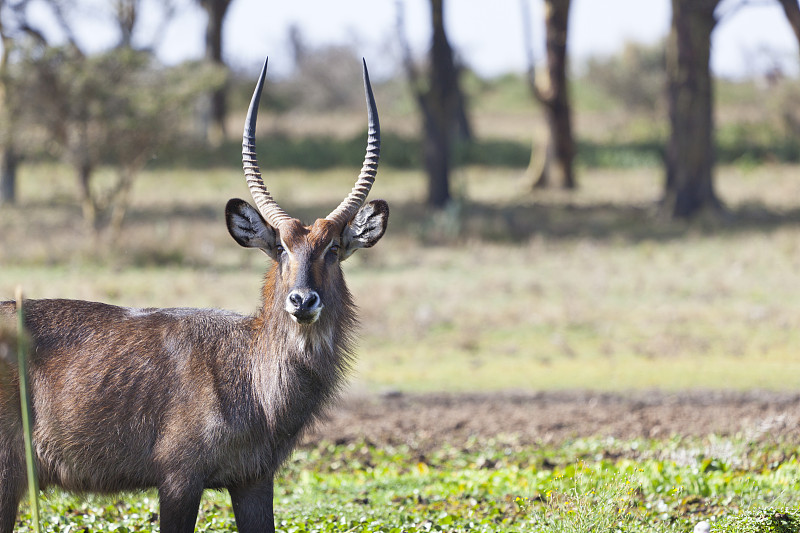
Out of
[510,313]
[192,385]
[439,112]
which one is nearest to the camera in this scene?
[192,385]

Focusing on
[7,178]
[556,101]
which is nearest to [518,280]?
[556,101]

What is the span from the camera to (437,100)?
2273 centimetres

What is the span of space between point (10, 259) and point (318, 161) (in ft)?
46.4

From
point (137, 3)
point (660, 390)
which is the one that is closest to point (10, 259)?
point (660, 390)

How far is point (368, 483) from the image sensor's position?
23.9ft

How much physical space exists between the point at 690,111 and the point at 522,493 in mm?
15533

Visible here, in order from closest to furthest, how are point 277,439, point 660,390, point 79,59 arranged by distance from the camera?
1. point 277,439
2. point 660,390
3. point 79,59

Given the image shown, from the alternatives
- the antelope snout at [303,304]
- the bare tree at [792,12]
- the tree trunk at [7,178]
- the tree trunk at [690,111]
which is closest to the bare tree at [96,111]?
the tree trunk at [7,178]

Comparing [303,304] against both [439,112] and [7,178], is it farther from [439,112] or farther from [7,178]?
[7,178]

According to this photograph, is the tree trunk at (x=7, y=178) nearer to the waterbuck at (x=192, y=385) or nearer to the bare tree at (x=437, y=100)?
the bare tree at (x=437, y=100)

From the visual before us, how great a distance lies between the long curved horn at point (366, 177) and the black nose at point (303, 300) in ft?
2.06

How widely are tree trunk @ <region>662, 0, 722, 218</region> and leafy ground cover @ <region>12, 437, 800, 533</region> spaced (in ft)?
43.9

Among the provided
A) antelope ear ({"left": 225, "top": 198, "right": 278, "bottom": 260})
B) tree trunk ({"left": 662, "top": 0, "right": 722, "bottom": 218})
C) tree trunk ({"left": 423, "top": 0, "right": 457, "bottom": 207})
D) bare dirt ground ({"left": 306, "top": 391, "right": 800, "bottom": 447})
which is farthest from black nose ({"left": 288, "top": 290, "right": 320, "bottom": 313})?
tree trunk ({"left": 423, "top": 0, "right": 457, "bottom": 207})

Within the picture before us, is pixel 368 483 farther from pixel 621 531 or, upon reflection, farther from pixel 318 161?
pixel 318 161
